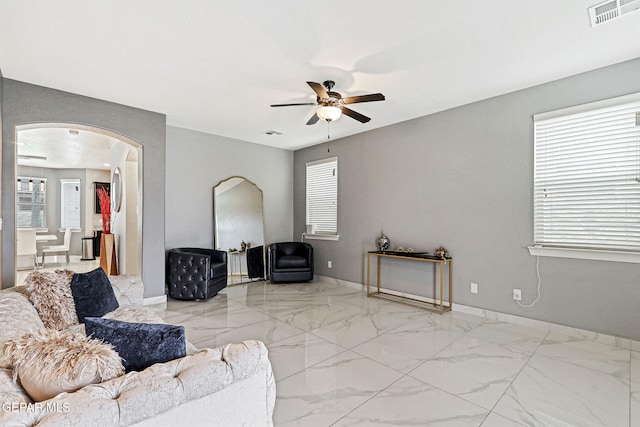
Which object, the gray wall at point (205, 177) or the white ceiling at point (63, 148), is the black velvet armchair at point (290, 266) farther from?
the white ceiling at point (63, 148)

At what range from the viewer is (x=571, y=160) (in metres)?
3.30

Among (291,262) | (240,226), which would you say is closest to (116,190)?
(240,226)

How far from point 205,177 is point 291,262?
6.95 feet

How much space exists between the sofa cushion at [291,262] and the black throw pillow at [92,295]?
3.09 meters

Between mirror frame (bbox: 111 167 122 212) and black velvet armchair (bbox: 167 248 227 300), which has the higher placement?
mirror frame (bbox: 111 167 122 212)

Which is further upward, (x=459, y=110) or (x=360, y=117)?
(x=459, y=110)

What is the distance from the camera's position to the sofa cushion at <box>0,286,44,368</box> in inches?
66.8

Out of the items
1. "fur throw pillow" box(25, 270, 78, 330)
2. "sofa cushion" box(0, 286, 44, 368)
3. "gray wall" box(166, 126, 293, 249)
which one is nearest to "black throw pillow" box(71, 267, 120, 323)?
"fur throw pillow" box(25, 270, 78, 330)

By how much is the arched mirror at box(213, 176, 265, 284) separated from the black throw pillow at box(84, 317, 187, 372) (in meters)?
4.32

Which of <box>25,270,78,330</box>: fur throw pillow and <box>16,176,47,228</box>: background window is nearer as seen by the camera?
<box>25,270,78,330</box>: fur throw pillow

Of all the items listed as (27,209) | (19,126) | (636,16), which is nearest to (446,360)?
(636,16)

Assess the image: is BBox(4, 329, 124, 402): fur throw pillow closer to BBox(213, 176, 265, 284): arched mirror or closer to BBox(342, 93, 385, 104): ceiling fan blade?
BBox(342, 93, 385, 104): ceiling fan blade

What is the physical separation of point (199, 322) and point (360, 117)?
2.98 m

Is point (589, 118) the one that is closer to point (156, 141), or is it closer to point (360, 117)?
point (360, 117)
